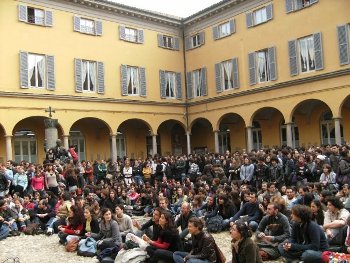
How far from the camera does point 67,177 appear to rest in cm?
1524

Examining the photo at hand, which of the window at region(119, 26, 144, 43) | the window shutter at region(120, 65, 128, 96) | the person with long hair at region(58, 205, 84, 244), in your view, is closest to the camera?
the person with long hair at region(58, 205, 84, 244)

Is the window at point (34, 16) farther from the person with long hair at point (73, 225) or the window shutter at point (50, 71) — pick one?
the person with long hair at point (73, 225)

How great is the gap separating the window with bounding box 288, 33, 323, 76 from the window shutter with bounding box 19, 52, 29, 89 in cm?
1309

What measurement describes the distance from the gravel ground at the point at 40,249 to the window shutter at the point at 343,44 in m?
12.2

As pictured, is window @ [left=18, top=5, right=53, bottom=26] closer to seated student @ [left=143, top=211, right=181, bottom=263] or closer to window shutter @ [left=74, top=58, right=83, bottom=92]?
window shutter @ [left=74, top=58, right=83, bottom=92]

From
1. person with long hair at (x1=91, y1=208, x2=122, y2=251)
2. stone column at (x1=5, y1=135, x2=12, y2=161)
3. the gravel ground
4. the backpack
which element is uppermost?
stone column at (x1=5, y1=135, x2=12, y2=161)

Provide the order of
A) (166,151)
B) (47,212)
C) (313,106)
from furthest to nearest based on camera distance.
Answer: (166,151) < (313,106) < (47,212)

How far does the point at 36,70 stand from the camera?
21.5 metres

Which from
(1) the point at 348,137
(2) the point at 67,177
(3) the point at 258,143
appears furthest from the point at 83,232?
(3) the point at 258,143

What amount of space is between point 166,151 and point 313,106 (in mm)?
10101

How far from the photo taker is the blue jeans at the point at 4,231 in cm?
1138

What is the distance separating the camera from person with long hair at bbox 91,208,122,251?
9047 millimetres

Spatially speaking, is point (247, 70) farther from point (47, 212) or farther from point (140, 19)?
point (47, 212)

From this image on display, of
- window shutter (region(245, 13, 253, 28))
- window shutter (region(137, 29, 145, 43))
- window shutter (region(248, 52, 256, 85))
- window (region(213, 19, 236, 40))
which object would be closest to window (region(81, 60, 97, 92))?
window shutter (region(137, 29, 145, 43))
